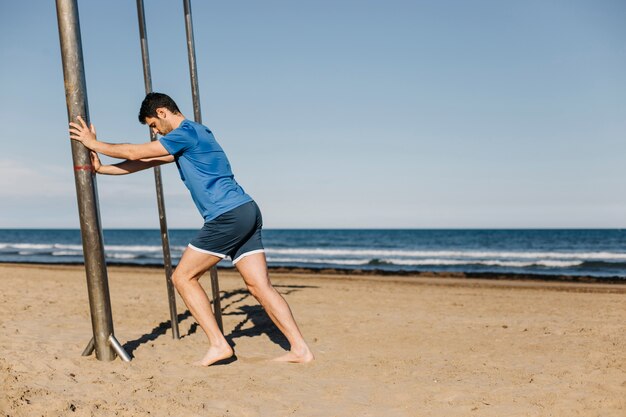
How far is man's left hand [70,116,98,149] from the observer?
3.99 m

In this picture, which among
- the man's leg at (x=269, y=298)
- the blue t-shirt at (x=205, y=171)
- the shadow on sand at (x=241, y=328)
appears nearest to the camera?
the blue t-shirt at (x=205, y=171)

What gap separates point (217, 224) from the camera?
13.4 feet

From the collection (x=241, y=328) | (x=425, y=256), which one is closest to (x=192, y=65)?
(x=241, y=328)

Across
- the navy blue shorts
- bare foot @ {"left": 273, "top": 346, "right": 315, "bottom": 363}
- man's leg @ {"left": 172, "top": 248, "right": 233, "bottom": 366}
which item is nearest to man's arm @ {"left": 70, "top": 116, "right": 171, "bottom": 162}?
the navy blue shorts

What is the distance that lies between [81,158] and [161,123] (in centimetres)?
61

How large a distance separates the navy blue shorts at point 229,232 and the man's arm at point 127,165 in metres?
0.60

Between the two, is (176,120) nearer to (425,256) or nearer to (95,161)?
(95,161)

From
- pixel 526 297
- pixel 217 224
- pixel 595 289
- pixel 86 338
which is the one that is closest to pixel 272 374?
pixel 217 224

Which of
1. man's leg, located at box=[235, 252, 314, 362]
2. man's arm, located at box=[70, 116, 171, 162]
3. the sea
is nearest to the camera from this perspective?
man's arm, located at box=[70, 116, 171, 162]

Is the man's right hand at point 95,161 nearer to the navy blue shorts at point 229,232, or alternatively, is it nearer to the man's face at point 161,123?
the man's face at point 161,123

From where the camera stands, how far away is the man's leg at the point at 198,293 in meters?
4.19

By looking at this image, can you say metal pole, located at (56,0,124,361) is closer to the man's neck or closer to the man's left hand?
the man's left hand

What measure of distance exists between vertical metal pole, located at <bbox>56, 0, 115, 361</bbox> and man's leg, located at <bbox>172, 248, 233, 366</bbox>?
0.57m

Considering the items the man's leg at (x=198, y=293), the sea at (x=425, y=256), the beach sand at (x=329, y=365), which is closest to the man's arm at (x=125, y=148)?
the man's leg at (x=198, y=293)
